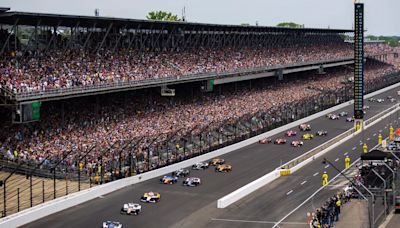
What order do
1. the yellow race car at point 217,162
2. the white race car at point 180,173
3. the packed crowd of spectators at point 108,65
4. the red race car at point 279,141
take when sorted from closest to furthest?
the packed crowd of spectators at point 108,65 → the white race car at point 180,173 → the yellow race car at point 217,162 → the red race car at point 279,141

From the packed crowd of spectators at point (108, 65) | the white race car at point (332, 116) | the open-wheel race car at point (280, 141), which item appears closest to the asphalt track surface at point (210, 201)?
the open-wheel race car at point (280, 141)

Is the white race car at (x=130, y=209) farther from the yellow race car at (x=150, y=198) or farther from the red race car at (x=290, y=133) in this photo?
the red race car at (x=290, y=133)

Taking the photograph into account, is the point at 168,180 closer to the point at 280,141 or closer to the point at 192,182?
the point at 192,182

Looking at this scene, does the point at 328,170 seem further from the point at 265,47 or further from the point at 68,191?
the point at 265,47

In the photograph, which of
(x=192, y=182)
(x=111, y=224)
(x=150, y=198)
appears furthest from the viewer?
(x=192, y=182)

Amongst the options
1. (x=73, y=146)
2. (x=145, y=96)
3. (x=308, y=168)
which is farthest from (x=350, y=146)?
(x=73, y=146)

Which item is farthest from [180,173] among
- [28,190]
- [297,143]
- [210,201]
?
[297,143]
